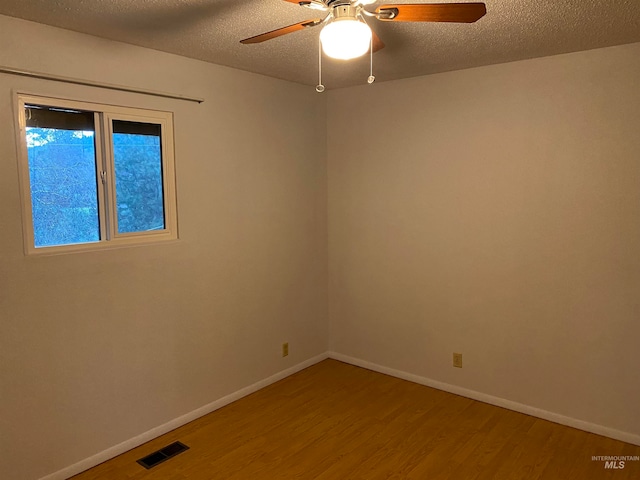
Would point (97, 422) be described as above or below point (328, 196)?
below

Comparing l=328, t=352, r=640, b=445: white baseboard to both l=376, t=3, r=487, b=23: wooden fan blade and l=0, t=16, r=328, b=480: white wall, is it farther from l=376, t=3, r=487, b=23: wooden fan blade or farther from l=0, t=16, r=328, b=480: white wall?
l=376, t=3, r=487, b=23: wooden fan blade

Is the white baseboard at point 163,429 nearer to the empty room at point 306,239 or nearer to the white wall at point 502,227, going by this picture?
the empty room at point 306,239

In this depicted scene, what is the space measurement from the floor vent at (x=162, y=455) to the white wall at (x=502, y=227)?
1786 millimetres

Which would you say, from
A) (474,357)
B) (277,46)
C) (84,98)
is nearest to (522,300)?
(474,357)

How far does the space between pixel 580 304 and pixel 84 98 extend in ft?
10.6

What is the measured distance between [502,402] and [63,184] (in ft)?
10.5

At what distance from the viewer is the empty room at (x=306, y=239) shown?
7.89ft

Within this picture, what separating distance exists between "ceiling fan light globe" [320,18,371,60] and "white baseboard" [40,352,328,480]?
2564 millimetres

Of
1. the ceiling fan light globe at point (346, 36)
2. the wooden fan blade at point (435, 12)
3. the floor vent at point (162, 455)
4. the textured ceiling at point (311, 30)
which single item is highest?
the textured ceiling at point (311, 30)

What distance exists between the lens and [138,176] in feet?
9.40

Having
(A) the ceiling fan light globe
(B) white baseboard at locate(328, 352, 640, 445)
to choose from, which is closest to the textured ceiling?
(A) the ceiling fan light globe

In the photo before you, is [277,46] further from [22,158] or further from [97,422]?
[97,422]

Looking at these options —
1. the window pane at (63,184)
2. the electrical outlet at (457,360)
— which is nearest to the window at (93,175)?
the window pane at (63,184)

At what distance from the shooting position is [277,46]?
274cm
